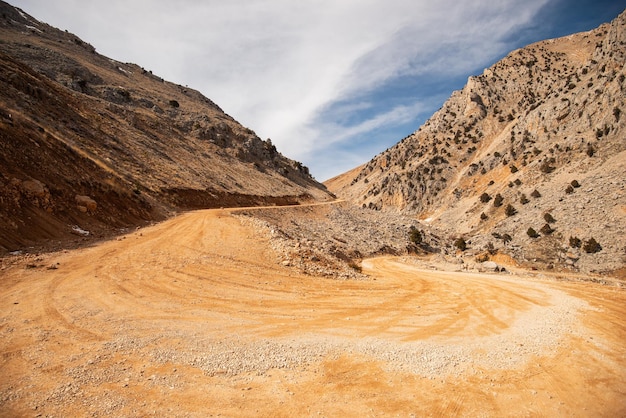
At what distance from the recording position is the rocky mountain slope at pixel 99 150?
51.0 feet

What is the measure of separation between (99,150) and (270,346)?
2882 cm

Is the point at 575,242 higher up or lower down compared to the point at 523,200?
lower down

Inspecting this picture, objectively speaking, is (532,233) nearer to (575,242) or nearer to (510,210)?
(575,242)

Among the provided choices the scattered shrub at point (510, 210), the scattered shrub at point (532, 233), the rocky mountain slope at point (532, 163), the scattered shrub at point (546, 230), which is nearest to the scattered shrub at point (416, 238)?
the rocky mountain slope at point (532, 163)

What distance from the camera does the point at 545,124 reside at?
2195 inches

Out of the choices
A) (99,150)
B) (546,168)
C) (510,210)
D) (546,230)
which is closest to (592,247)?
(546,230)

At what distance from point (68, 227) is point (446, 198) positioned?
6849 centimetres

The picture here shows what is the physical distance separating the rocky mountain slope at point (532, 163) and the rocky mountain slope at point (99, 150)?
2810cm

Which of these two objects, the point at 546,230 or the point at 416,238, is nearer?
the point at 546,230

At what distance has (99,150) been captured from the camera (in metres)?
28.5

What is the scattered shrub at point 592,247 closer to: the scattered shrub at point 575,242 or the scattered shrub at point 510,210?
the scattered shrub at point 575,242

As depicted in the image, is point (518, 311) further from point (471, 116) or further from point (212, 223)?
point (471, 116)

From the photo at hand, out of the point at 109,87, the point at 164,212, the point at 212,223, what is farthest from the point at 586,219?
the point at 109,87

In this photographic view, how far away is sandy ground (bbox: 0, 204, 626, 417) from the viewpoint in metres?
5.94
